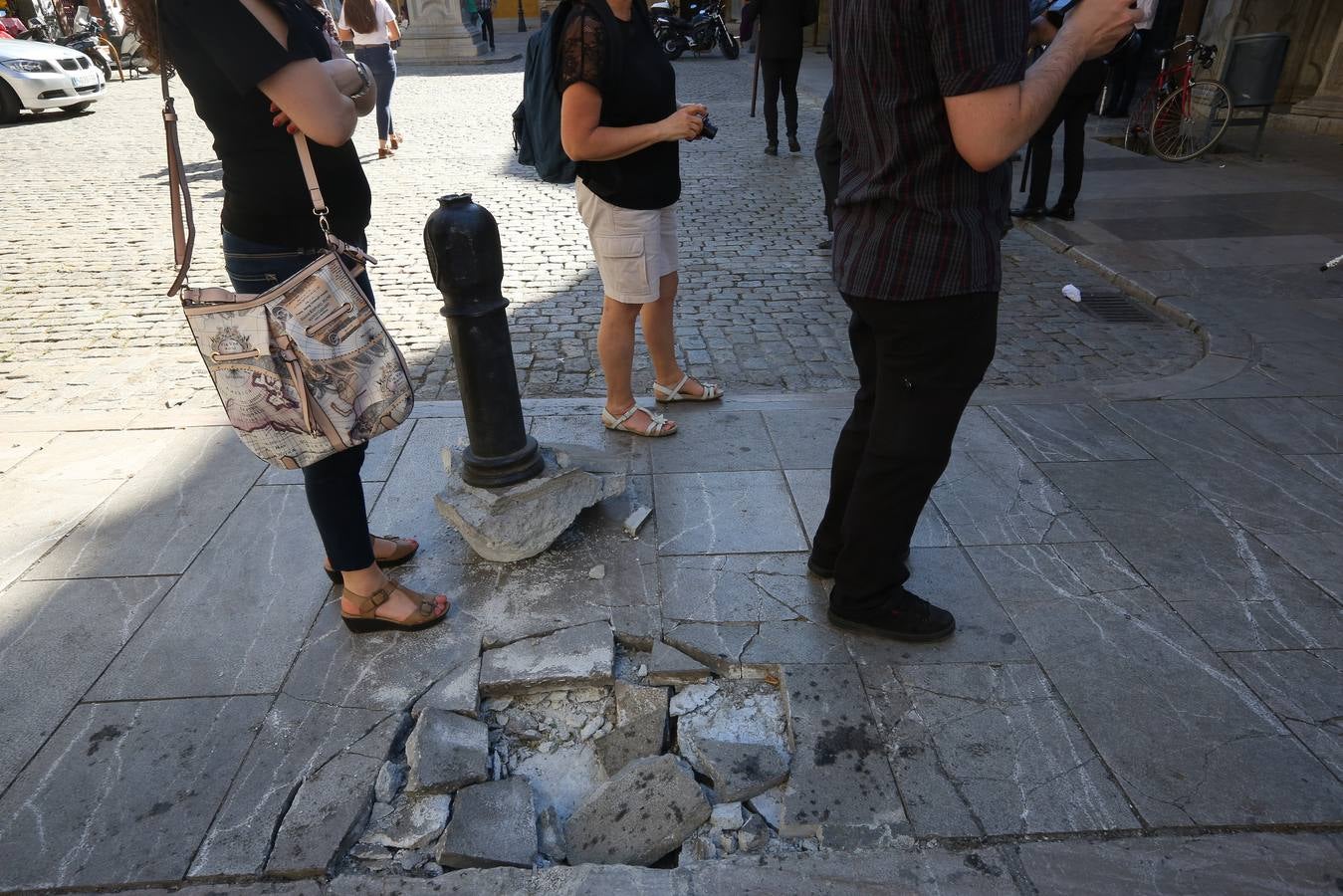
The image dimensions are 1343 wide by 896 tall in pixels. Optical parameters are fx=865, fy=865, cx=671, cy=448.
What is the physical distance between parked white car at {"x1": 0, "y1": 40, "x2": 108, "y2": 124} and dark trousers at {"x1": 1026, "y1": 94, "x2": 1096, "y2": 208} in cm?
1446

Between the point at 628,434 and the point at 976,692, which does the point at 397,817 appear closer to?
the point at 976,692

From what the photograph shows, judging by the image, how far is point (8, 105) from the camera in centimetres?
1356

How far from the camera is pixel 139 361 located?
5.01 meters

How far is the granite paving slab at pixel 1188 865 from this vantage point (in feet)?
6.32

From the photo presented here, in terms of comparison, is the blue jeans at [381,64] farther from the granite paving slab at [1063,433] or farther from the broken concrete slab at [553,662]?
the broken concrete slab at [553,662]

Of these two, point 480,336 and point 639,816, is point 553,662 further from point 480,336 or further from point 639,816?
point 480,336

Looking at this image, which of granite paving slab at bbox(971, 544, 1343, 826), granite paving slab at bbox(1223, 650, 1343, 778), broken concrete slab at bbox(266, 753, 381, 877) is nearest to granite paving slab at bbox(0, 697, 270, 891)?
broken concrete slab at bbox(266, 753, 381, 877)

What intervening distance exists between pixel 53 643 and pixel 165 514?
0.78 m

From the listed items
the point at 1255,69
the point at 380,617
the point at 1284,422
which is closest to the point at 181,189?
the point at 380,617

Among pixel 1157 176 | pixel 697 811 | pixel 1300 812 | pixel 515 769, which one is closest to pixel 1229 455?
pixel 1300 812

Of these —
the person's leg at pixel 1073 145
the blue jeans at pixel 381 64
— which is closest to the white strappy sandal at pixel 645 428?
the person's leg at pixel 1073 145

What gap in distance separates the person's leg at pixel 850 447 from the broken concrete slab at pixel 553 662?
793 millimetres

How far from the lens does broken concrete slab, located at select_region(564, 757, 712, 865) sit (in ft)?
6.86

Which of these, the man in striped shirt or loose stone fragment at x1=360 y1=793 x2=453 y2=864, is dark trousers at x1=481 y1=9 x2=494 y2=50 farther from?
loose stone fragment at x1=360 y1=793 x2=453 y2=864
